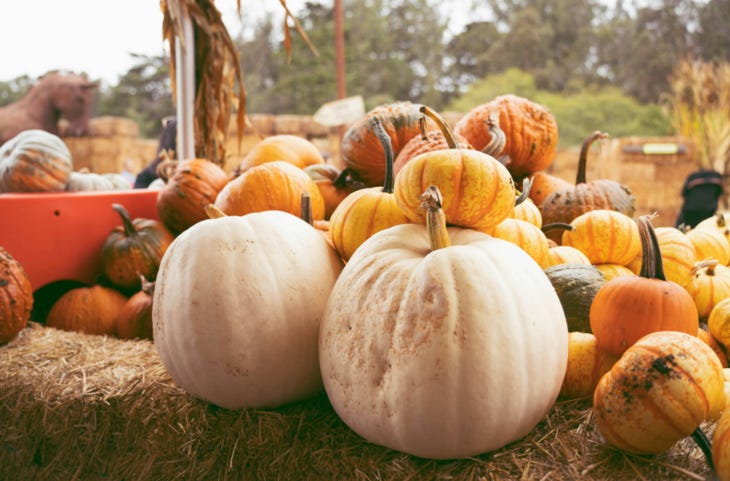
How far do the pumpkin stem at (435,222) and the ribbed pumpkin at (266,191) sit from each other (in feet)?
3.10

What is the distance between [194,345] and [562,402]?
0.87 m

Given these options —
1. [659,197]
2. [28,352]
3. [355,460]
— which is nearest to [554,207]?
[355,460]

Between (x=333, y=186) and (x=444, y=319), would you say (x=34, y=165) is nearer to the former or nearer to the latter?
(x=333, y=186)

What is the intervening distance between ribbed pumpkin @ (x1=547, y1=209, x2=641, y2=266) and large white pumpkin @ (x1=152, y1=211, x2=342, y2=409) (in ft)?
3.13

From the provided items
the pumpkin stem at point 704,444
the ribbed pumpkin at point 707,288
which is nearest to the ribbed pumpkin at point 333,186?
the ribbed pumpkin at point 707,288

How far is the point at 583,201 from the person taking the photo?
86.0 inches

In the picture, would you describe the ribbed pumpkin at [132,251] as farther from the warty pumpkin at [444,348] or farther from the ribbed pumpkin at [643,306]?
the ribbed pumpkin at [643,306]

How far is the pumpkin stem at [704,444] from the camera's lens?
107cm

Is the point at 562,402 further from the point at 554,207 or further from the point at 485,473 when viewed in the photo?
the point at 554,207

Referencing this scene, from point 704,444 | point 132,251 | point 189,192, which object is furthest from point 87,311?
point 704,444

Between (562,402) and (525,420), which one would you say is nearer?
(525,420)

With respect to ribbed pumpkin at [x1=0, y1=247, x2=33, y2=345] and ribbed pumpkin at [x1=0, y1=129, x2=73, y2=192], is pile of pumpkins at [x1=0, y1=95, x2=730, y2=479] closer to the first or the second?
ribbed pumpkin at [x1=0, y1=247, x2=33, y2=345]

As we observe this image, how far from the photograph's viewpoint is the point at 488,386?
1.03 meters

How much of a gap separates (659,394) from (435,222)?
520 millimetres
